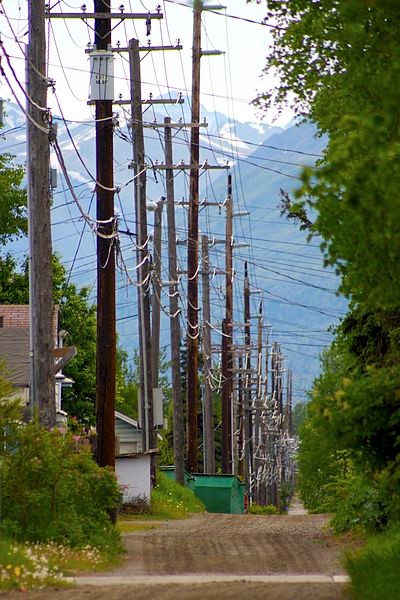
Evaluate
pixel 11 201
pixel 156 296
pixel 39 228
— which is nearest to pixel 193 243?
pixel 156 296

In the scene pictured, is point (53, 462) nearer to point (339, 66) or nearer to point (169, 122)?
point (339, 66)

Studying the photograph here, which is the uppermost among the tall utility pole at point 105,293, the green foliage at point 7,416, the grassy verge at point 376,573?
the tall utility pole at point 105,293

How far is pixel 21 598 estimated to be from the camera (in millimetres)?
14414

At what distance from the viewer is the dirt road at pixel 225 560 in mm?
14891

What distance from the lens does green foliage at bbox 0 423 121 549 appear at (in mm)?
19703

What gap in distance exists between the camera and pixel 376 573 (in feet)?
49.0

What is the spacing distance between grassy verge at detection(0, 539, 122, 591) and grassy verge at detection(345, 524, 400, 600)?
340cm

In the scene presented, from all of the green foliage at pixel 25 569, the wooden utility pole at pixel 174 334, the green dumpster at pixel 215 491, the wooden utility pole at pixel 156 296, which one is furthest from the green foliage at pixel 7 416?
the green dumpster at pixel 215 491

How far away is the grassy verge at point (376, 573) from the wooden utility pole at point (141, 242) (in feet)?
68.5

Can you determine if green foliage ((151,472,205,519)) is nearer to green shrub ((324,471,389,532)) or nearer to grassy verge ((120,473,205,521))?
grassy verge ((120,473,205,521))

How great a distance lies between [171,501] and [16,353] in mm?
6090

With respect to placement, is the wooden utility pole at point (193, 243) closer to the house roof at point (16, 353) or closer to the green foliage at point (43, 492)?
the house roof at point (16, 353)

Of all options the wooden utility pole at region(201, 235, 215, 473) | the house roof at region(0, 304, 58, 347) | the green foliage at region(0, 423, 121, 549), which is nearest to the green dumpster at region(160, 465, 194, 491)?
the wooden utility pole at region(201, 235, 215, 473)

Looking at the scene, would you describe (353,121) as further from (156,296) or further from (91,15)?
(156,296)
